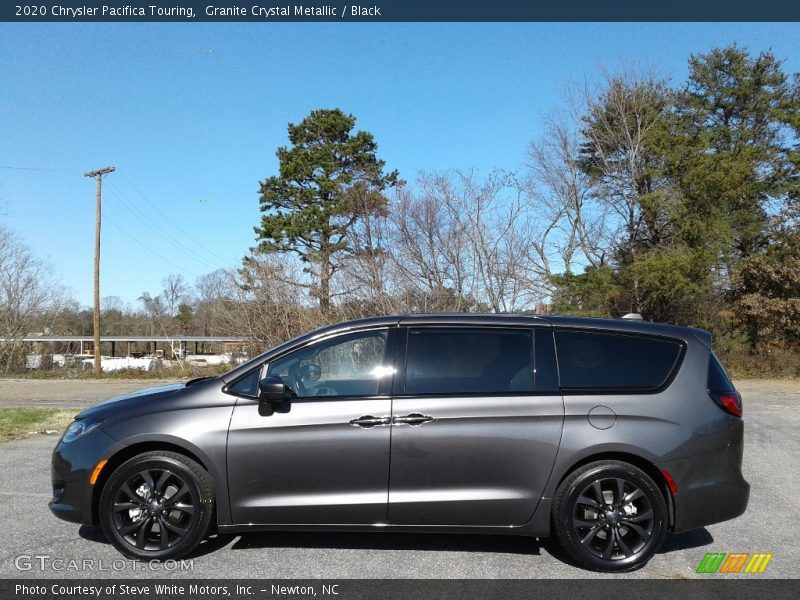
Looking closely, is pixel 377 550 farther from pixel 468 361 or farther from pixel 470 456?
pixel 468 361

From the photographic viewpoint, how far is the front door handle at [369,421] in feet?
16.0

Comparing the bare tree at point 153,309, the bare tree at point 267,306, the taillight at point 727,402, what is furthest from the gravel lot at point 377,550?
the bare tree at point 153,309

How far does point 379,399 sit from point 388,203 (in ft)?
89.3

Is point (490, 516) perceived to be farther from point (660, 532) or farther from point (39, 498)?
point (39, 498)

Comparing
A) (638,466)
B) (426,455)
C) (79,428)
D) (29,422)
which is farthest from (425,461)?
(29,422)

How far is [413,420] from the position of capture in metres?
4.85

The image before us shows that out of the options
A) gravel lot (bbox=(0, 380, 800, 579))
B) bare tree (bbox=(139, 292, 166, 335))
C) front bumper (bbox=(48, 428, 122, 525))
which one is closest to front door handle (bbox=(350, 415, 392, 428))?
gravel lot (bbox=(0, 380, 800, 579))

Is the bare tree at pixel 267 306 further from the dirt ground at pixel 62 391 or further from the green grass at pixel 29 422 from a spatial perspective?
the green grass at pixel 29 422

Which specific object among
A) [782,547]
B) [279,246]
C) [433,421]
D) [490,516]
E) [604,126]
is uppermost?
[604,126]

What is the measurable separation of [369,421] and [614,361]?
1.81 metres

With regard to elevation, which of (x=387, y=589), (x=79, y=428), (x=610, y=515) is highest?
(x=79, y=428)

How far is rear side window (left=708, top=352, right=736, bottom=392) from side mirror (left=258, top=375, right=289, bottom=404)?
3.00 metres

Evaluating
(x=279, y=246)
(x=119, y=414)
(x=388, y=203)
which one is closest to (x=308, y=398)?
(x=119, y=414)

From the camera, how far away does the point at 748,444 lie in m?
10.3
